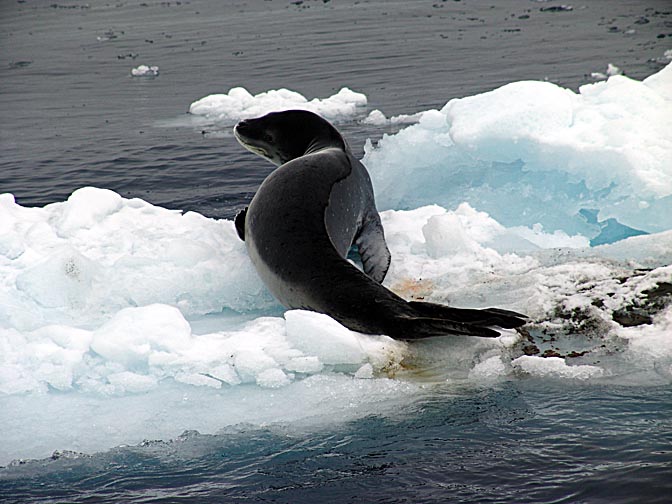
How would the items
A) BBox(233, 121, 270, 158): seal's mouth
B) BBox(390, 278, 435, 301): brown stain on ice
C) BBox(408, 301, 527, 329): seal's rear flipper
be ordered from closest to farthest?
BBox(408, 301, 527, 329): seal's rear flipper < BBox(390, 278, 435, 301): brown stain on ice < BBox(233, 121, 270, 158): seal's mouth

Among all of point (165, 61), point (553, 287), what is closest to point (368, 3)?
point (165, 61)

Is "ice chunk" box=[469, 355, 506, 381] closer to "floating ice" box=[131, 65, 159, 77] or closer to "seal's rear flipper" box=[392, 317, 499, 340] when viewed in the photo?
"seal's rear flipper" box=[392, 317, 499, 340]

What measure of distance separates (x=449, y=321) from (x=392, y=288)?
39.9 inches

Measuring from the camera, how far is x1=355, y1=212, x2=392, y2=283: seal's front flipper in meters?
4.80

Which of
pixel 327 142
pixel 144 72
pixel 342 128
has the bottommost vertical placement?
pixel 327 142

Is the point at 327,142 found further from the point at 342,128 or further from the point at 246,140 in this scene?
the point at 342,128

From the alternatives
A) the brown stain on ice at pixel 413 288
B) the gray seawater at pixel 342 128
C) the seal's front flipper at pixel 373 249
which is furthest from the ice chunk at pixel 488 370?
the seal's front flipper at pixel 373 249

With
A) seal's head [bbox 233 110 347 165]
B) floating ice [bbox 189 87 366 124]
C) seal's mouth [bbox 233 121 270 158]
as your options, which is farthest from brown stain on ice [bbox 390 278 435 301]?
floating ice [bbox 189 87 366 124]

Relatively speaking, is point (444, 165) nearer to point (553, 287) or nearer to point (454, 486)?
point (553, 287)

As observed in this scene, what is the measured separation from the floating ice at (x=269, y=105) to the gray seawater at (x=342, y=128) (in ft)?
1.16

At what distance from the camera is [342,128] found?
10.7 m

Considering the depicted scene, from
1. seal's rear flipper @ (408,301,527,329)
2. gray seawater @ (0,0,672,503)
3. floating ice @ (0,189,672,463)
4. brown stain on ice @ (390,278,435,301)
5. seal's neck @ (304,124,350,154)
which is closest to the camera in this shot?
gray seawater @ (0,0,672,503)

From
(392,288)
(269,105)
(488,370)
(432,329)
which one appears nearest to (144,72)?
(269,105)

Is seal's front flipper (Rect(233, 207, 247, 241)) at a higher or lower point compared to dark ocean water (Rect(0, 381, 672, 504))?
higher
